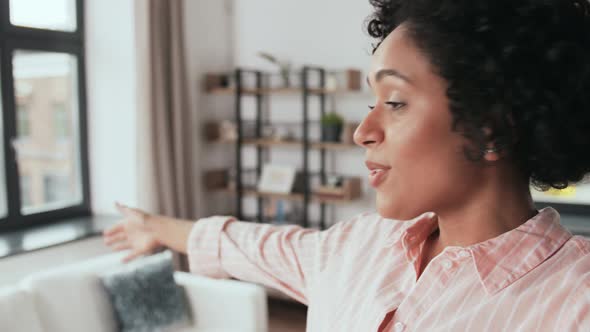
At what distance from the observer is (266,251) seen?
1.04 m

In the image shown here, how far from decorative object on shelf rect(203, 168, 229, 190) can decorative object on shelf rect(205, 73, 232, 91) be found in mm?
610

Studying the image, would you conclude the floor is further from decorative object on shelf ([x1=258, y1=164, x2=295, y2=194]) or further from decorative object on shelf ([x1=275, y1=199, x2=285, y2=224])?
decorative object on shelf ([x1=258, y1=164, x2=295, y2=194])

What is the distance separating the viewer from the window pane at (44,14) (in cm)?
348

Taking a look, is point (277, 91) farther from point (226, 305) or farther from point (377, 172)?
point (377, 172)

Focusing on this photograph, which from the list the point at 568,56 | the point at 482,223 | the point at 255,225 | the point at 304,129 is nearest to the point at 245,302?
the point at 304,129

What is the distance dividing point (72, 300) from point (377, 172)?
2301mm

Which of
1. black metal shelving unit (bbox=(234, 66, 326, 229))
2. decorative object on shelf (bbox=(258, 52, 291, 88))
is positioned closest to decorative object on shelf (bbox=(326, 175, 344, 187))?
black metal shelving unit (bbox=(234, 66, 326, 229))

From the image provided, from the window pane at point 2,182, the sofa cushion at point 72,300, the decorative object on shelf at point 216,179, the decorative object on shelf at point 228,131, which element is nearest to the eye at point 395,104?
the sofa cushion at point 72,300

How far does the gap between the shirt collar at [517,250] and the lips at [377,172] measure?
0.14m

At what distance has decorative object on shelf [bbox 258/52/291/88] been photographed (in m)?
4.03

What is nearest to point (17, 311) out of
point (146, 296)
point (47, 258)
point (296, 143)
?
point (146, 296)

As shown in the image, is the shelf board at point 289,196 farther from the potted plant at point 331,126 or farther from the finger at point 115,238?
the finger at point 115,238

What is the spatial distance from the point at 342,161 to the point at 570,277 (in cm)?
349

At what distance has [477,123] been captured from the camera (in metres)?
0.71
